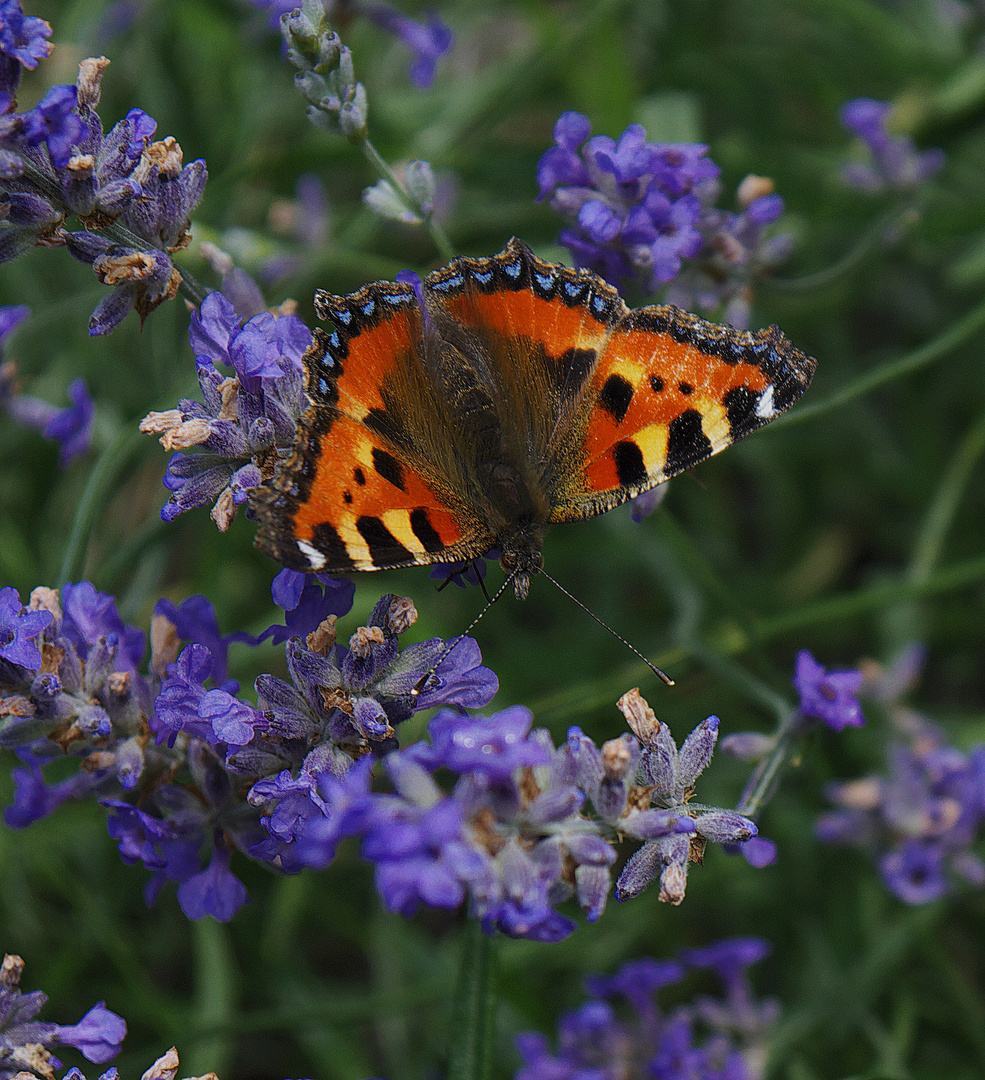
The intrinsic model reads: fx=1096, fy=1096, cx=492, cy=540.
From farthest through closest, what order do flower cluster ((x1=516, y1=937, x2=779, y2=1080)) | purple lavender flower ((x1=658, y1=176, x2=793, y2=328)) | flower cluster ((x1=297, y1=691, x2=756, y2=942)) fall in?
flower cluster ((x1=516, y1=937, x2=779, y2=1080))
purple lavender flower ((x1=658, y1=176, x2=793, y2=328))
flower cluster ((x1=297, y1=691, x2=756, y2=942))

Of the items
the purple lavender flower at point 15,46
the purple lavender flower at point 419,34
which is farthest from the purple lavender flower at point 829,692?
the purple lavender flower at point 419,34

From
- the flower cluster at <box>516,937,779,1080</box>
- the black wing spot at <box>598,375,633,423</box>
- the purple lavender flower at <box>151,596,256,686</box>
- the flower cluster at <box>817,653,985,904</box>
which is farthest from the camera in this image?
the flower cluster at <box>817,653,985,904</box>

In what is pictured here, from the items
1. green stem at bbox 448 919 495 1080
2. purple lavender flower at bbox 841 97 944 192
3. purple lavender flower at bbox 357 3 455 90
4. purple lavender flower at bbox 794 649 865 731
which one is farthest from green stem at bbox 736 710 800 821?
purple lavender flower at bbox 357 3 455 90

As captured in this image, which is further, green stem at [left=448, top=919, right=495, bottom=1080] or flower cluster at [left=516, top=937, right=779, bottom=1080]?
flower cluster at [left=516, top=937, right=779, bottom=1080]

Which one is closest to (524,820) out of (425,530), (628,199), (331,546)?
(331,546)

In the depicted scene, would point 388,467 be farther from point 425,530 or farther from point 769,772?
point 769,772

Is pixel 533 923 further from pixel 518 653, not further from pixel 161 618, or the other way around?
pixel 518 653

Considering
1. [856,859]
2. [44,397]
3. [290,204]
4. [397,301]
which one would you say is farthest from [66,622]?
[290,204]

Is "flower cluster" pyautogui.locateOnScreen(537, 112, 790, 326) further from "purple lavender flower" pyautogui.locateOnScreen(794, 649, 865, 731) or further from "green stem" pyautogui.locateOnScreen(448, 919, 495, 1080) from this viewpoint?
"green stem" pyautogui.locateOnScreen(448, 919, 495, 1080)
